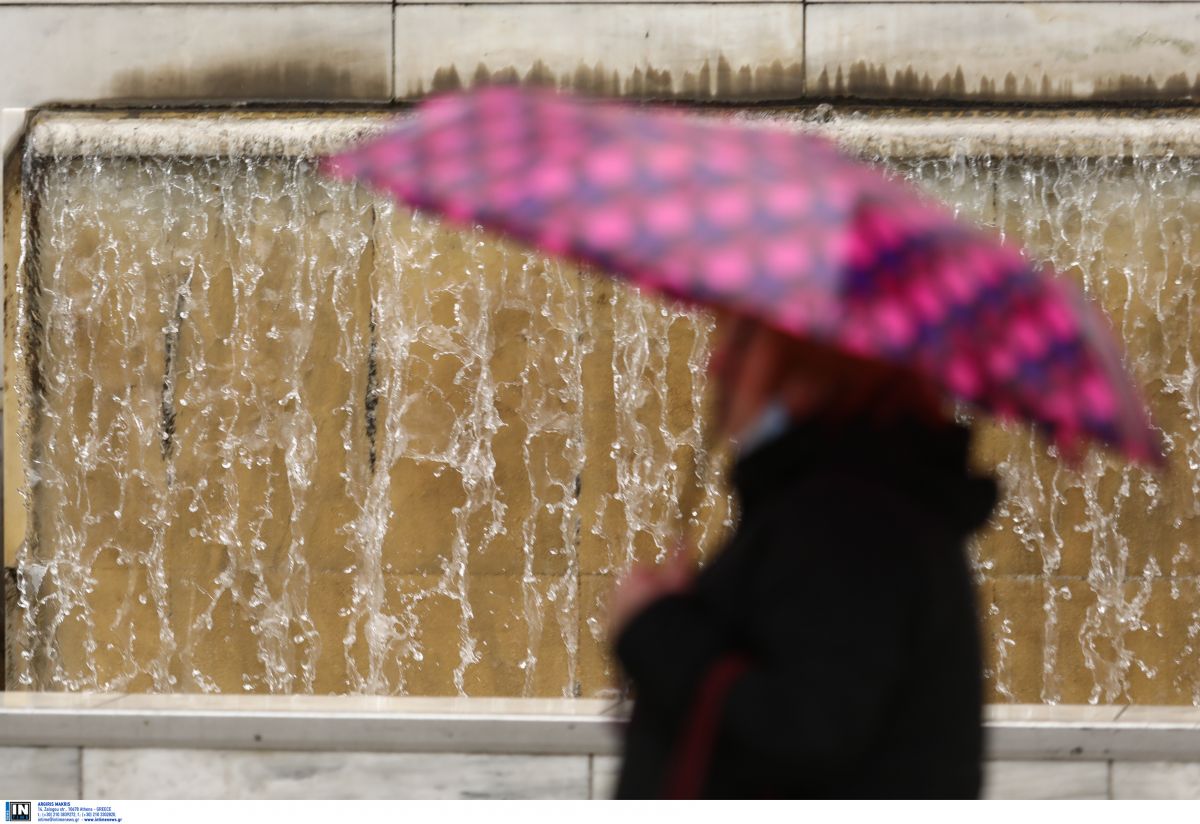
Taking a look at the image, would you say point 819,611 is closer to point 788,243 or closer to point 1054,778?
point 788,243

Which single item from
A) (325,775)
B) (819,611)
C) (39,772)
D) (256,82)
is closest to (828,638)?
(819,611)

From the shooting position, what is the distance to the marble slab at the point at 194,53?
8055 mm

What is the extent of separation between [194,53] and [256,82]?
35 cm

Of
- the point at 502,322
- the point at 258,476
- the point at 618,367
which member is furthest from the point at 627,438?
the point at 258,476

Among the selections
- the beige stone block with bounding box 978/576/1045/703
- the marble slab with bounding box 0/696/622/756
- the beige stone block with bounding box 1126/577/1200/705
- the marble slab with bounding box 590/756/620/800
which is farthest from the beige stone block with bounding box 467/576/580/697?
the marble slab with bounding box 590/756/620/800

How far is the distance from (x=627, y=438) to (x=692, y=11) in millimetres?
2109

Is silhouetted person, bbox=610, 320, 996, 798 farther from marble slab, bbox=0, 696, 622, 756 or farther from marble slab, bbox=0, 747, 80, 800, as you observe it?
marble slab, bbox=0, 747, 80, 800

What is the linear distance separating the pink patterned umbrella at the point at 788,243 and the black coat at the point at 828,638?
148 millimetres

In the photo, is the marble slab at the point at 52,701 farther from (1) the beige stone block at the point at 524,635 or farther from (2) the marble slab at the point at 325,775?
(1) the beige stone block at the point at 524,635

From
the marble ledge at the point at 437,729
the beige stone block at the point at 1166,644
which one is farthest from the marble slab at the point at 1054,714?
the beige stone block at the point at 1166,644

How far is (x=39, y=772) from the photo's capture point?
5070mm

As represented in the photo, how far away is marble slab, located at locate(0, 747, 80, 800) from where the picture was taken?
5.06 meters

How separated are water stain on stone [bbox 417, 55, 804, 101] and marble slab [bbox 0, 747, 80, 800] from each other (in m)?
4.06

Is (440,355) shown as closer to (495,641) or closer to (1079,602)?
(495,641)
